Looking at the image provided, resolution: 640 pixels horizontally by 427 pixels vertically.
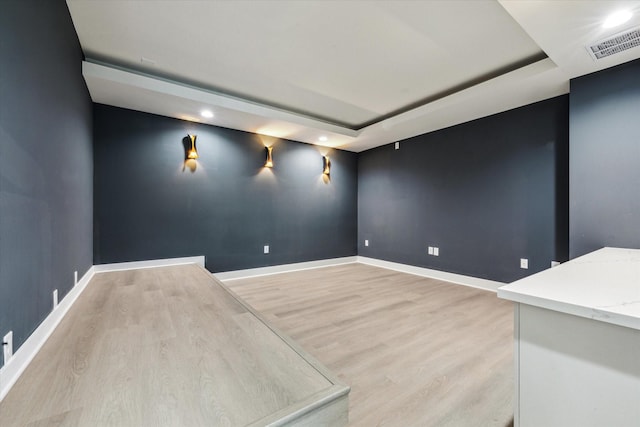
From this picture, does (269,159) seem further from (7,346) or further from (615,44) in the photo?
(615,44)

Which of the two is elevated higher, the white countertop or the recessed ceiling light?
the recessed ceiling light

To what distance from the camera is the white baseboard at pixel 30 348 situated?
3.53 feet

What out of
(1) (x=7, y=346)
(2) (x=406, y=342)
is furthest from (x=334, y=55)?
(1) (x=7, y=346)

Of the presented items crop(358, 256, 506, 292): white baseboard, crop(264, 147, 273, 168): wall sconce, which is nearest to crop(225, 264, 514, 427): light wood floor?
crop(358, 256, 506, 292): white baseboard

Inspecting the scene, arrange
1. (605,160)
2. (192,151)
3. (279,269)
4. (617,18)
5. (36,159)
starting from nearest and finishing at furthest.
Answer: (36,159) < (617,18) < (605,160) < (192,151) < (279,269)

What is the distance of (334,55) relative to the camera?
2.58 m

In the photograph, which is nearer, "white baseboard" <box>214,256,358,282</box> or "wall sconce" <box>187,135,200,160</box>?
"wall sconce" <box>187,135,200,160</box>

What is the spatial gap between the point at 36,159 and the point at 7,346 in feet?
3.07

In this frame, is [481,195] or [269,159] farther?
[269,159]

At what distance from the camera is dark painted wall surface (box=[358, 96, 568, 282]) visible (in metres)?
3.11

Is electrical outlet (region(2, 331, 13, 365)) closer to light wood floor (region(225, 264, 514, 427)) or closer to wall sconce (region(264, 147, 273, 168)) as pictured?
light wood floor (region(225, 264, 514, 427))

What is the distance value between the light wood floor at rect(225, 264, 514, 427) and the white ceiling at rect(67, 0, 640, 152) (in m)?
2.42

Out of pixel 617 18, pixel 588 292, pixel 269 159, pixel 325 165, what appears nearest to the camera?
pixel 588 292

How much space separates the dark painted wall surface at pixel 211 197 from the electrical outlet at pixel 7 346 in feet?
8.09
